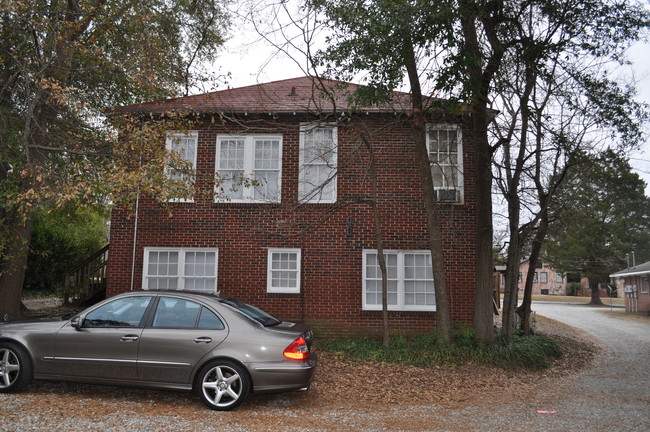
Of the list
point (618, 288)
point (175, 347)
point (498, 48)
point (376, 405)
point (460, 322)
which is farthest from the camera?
point (618, 288)

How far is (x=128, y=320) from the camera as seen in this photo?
6535 mm

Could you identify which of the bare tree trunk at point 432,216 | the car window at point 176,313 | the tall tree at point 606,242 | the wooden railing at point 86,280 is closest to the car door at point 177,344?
the car window at point 176,313

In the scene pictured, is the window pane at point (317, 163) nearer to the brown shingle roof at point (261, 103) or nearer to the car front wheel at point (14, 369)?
the brown shingle roof at point (261, 103)

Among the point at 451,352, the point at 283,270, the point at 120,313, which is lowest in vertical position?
the point at 451,352

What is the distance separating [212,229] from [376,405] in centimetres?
714

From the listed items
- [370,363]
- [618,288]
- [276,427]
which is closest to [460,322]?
[370,363]

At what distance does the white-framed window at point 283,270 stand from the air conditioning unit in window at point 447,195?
3.78 m

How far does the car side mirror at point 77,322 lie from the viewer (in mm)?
6469

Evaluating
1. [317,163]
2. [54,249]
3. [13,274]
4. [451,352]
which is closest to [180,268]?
[13,274]

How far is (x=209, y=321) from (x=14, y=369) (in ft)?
8.39

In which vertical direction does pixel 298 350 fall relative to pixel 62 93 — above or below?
below

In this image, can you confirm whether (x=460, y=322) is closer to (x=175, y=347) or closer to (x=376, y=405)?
(x=376, y=405)

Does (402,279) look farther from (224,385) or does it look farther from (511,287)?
(224,385)

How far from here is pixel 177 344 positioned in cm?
623
